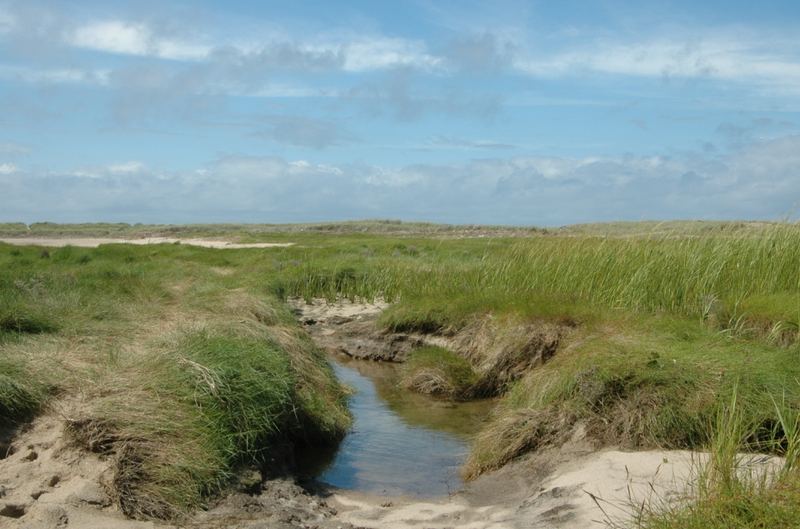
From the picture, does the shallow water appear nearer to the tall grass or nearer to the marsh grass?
the tall grass

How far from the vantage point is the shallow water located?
7.32 metres

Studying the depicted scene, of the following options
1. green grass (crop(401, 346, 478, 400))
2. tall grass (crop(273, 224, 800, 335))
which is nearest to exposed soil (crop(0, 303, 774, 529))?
green grass (crop(401, 346, 478, 400))

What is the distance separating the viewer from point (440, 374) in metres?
10.9

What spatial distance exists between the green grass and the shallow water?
182 mm

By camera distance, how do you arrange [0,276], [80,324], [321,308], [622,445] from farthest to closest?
[321,308]
[0,276]
[80,324]
[622,445]

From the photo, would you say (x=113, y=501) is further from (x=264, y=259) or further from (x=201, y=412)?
(x=264, y=259)

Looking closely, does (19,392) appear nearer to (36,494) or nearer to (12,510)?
(36,494)

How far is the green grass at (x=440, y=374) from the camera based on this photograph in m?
10.7

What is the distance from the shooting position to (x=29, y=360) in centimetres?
671

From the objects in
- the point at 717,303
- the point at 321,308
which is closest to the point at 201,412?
the point at 717,303

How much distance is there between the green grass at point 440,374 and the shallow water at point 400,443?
18 centimetres

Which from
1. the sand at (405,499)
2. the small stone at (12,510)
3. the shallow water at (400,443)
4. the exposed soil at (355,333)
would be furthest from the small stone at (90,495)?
the exposed soil at (355,333)

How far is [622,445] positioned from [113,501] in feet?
12.7

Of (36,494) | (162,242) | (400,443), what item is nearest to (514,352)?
(400,443)
